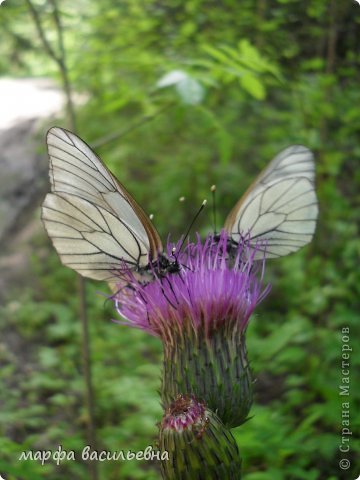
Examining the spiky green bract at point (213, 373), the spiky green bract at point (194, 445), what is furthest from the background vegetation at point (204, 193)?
the spiky green bract at point (194, 445)

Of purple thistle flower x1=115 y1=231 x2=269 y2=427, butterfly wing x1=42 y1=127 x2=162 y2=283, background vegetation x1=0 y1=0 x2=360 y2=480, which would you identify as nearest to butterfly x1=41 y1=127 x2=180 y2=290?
butterfly wing x1=42 y1=127 x2=162 y2=283

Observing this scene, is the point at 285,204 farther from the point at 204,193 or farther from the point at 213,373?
the point at 204,193

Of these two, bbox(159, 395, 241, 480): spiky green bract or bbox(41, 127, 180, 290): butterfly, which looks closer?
bbox(159, 395, 241, 480): spiky green bract

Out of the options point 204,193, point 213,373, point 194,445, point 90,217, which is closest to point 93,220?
point 90,217

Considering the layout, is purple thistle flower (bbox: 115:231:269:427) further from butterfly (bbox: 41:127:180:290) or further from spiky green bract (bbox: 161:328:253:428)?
butterfly (bbox: 41:127:180:290)

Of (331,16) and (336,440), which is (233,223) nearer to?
(336,440)

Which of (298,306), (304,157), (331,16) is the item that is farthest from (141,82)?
(304,157)

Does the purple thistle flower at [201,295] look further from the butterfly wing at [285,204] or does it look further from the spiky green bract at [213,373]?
the butterfly wing at [285,204]
